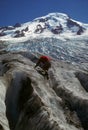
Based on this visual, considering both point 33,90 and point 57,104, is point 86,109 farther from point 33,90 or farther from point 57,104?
point 33,90

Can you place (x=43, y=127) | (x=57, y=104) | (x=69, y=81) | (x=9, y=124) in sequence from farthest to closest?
(x=69, y=81) < (x=57, y=104) < (x=9, y=124) < (x=43, y=127)

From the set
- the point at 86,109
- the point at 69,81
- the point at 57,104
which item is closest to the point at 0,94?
the point at 57,104

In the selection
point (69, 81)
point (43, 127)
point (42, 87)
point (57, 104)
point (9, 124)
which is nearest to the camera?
point (43, 127)

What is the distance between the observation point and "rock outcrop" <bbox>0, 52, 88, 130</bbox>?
1778 centimetres

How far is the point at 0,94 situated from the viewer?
20.4 m

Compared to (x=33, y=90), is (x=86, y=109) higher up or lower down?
lower down

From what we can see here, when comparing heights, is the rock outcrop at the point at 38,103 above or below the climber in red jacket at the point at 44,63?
below

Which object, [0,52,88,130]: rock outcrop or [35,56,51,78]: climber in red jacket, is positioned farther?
[35,56,51,78]: climber in red jacket

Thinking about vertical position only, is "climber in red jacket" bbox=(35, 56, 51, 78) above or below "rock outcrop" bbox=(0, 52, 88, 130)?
above

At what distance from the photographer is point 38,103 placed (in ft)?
61.3

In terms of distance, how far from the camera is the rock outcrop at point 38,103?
17781 mm

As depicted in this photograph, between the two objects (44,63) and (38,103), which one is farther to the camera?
(44,63)

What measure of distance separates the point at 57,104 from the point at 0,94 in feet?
12.1

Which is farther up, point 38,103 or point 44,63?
point 44,63
